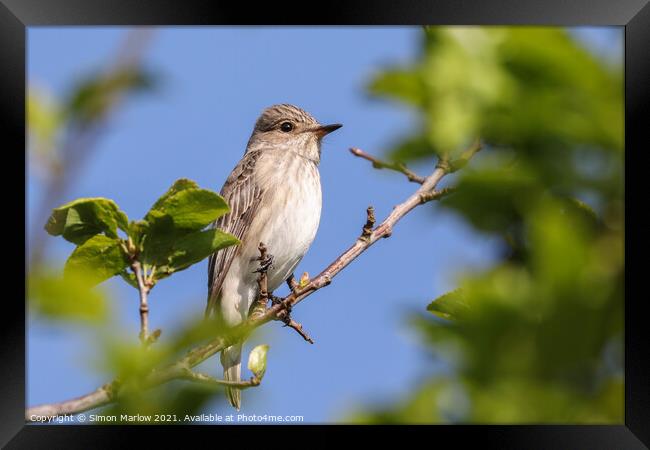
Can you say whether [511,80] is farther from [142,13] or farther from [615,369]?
[142,13]

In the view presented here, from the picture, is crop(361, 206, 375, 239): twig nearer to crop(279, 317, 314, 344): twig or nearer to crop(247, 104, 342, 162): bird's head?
crop(279, 317, 314, 344): twig

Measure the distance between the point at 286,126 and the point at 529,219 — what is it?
18.1 ft

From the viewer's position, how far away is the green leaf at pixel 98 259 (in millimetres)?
2355

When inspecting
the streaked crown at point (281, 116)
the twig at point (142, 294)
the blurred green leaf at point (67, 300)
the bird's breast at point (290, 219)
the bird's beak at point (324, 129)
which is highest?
the streaked crown at point (281, 116)

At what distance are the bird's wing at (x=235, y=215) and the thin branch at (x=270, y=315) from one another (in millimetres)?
1404

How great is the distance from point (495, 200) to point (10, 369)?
8.97 feet

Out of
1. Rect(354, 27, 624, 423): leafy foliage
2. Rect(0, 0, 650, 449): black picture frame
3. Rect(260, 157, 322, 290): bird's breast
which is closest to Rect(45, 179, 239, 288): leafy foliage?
Rect(0, 0, 650, 449): black picture frame

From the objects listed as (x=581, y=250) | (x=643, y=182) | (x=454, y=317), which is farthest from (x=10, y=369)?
(x=581, y=250)

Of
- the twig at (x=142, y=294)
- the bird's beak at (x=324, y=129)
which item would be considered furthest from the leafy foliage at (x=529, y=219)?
the bird's beak at (x=324, y=129)

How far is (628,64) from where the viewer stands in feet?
9.26

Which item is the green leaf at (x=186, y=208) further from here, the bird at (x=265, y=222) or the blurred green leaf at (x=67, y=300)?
the bird at (x=265, y=222)

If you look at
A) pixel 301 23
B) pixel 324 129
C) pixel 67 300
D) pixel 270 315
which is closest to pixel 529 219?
pixel 67 300

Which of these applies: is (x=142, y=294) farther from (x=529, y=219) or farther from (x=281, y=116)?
(x=281, y=116)

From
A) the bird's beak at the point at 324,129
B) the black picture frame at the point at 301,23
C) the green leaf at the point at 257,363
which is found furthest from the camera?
the bird's beak at the point at 324,129
